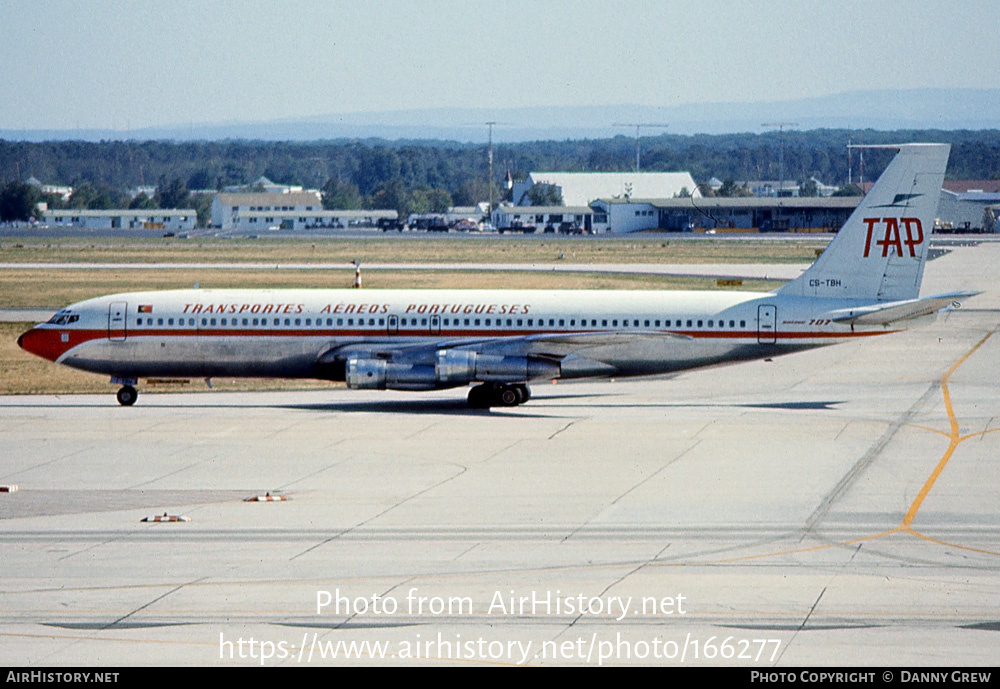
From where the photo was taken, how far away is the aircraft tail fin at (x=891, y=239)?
4312cm

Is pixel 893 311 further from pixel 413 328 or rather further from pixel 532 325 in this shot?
pixel 413 328

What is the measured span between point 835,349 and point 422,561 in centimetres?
4080

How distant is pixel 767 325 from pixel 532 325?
25.5 ft

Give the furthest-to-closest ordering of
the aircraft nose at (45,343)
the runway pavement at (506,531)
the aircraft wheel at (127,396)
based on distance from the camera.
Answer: the aircraft nose at (45,343)
the aircraft wheel at (127,396)
the runway pavement at (506,531)

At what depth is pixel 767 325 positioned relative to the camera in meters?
43.0

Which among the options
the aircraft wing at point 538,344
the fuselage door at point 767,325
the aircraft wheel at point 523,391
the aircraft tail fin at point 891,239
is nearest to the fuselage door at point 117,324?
the aircraft wing at point 538,344

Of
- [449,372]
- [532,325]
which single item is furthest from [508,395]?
[449,372]

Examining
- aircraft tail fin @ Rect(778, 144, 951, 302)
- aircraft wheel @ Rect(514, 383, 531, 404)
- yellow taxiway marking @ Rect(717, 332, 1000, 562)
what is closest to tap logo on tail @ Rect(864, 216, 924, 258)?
aircraft tail fin @ Rect(778, 144, 951, 302)

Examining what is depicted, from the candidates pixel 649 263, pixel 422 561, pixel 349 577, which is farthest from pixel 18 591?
pixel 649 263

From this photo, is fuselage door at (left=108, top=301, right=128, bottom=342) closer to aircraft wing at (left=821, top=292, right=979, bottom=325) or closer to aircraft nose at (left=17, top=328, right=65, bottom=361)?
aircraft nose at (left=17, top=328, right=65, bottom=361)

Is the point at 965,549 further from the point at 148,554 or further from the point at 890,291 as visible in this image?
the point at 890,291

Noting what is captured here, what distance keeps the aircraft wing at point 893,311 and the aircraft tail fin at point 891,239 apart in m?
0.78

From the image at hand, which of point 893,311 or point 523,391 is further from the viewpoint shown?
point 523,391

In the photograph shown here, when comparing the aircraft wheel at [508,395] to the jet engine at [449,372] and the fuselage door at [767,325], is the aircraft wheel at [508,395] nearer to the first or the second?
the jet engine at [449,372]
